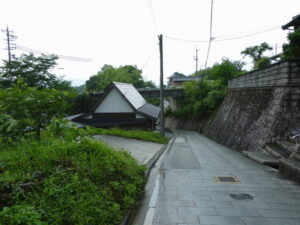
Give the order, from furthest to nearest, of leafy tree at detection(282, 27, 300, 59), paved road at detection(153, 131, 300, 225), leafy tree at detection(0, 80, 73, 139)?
leafy tree at detection(282, 27, 300, 59)
leafy tree at detection(0, 80, 73, 139)
paved road at detection(153, 131, 300, 225)

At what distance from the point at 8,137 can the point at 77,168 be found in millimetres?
1787

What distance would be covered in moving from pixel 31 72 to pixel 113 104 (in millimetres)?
8029

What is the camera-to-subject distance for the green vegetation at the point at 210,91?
2838cm

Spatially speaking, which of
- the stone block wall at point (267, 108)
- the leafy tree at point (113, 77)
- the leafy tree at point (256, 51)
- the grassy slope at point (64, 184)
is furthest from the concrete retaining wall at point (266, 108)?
the leafy tree at point (113, 77)

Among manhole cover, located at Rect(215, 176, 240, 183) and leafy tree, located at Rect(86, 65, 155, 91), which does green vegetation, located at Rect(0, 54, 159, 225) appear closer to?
manhole cover, located at Rect(215, 176, 240, 183)

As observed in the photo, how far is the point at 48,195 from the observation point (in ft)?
10.2

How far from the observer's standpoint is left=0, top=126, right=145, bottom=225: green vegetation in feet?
9.28

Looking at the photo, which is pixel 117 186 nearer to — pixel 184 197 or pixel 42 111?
pixel 184 197

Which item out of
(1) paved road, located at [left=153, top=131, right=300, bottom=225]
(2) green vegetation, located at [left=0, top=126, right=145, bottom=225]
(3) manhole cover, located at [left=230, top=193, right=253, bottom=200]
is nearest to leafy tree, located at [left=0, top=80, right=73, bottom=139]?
(2) green vegetation, located at [left=0, top=126, right=145, bottom=225]

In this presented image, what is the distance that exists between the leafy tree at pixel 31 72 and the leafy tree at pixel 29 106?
14059 mm

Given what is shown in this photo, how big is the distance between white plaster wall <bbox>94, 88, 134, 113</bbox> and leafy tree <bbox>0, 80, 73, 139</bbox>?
13674mm

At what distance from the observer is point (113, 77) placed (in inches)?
2245

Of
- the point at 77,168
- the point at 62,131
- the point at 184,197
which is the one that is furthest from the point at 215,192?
the point at 62,131

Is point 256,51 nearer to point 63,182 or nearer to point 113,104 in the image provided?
point 113,104
